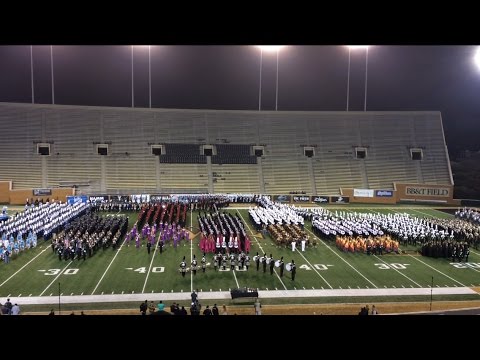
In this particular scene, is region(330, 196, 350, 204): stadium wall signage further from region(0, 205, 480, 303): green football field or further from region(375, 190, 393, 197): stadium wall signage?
region(0, 205, 480, 303): green football field

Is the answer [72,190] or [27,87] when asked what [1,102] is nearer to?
[27,87]

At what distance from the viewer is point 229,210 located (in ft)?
75.7

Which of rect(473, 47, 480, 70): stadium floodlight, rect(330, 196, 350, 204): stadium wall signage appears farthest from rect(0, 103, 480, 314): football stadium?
rect(473, 47, 480, 70): stadium floodlight

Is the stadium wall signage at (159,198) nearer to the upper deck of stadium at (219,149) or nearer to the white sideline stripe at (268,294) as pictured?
the upper deck of stadium at (219,149)

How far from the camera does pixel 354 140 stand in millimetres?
32469

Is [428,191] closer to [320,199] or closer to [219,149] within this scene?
[320,199]

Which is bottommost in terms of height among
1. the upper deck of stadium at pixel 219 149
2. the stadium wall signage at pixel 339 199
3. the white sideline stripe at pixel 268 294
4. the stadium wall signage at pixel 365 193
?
the white sideline stripe at pixel 268 294

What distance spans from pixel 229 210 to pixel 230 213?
4.42ft

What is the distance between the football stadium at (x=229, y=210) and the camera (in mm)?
10898

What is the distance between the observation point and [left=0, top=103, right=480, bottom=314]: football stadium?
10.9 meters

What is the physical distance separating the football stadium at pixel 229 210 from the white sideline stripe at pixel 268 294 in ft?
0.21

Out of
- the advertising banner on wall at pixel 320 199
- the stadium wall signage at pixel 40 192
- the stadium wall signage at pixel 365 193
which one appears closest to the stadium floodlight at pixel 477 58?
the stadium wall signage at pixel 365 193
